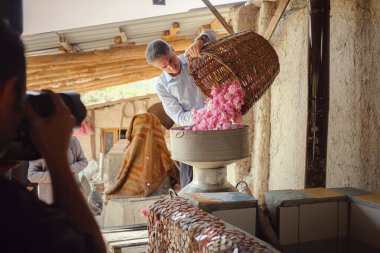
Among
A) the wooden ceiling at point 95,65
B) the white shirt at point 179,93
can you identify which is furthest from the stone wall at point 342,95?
the wooden ceiling at point 95,65

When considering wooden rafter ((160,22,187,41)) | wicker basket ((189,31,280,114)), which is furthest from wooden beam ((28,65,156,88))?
wicker basket ((189,31,280,114))

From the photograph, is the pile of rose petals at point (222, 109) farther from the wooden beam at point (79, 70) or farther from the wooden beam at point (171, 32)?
the wooden beam at point (79, 70)

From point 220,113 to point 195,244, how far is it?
1750 mm

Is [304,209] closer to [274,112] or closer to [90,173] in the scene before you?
[274,112]

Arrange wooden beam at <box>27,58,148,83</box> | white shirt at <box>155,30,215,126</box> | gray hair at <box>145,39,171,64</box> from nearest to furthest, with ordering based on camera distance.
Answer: gray hair at <box>145,39,171,64</box>, white shirt at <box>155,30,215,126</box>, wooden beam at <box>27,58,148,83</box>

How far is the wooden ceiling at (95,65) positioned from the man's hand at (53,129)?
5.55 meters

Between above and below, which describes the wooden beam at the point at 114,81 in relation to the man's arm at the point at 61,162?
above

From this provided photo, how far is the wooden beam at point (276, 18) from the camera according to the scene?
402 centimetres

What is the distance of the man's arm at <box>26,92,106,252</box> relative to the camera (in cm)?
99

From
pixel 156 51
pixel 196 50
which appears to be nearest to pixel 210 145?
pixel 196 50

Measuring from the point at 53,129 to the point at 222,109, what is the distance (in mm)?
2296

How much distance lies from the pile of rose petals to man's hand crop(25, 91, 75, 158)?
7.16 feet

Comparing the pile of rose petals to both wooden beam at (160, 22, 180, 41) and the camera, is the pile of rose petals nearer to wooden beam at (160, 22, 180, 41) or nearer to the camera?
the camera

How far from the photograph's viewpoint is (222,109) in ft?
10.6
